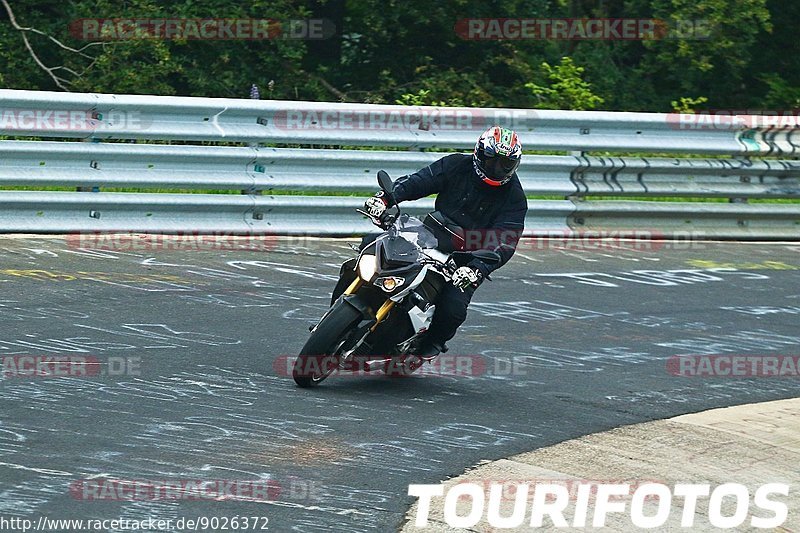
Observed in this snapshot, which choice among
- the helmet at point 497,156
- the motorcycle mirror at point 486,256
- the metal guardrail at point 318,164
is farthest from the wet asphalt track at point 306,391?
the helmet at point 497,156

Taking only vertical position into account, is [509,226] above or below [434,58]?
below

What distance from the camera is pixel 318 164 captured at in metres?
13.3

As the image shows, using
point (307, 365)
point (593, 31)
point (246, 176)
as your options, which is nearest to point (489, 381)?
point (307, 365)

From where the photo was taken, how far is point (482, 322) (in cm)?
1069

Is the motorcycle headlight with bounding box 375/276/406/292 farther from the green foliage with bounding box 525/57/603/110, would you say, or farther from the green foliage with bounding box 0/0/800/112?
the green foliage with bounding box 525/57/603/110

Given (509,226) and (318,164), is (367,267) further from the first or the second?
(318,164)

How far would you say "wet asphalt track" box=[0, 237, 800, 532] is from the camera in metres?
6.29

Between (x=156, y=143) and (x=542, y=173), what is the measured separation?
13.1ft

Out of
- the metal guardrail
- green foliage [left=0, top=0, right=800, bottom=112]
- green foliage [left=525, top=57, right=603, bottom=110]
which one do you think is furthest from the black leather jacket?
green foliage [left=525, top=57, right=603, bottom=110]

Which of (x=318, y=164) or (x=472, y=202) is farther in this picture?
(x=318, y=164)

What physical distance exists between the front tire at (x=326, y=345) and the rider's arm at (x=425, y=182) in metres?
1.17

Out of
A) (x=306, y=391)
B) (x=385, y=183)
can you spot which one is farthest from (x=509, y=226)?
(x=306, y=391)

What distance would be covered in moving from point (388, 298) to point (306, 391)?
0.73m

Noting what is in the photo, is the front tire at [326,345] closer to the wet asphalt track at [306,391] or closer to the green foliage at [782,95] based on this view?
the wet asphalt track at [306,391]
